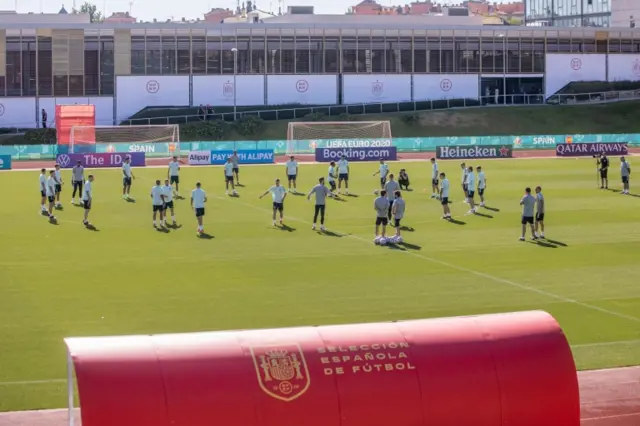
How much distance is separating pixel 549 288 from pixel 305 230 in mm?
10878

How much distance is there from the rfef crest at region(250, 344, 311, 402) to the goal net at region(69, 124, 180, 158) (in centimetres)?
5150

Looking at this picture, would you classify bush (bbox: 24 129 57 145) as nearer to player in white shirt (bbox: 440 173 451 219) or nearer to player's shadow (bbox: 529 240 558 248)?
player in white shirt (bbox: 440 173 451 219)

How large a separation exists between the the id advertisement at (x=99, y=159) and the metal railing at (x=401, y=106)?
2303 centimetres

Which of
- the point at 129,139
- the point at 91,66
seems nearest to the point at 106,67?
the point at 91,66

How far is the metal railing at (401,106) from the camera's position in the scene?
84.3m

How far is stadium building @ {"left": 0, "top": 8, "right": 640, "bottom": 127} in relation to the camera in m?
84.1

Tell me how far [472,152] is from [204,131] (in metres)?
24.6

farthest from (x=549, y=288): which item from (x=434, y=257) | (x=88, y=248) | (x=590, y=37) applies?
(x=590, y=37)

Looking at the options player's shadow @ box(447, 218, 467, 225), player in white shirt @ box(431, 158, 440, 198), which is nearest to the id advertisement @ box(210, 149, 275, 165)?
player in white shirt @ box(431, 158, 440, 198)

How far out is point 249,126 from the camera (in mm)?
82875

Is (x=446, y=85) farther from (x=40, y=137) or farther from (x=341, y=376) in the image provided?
(x=341, y=376)

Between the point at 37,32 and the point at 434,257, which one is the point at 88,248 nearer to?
the point at 434,257

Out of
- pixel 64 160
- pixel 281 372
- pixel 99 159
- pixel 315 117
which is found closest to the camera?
pixel 281 372

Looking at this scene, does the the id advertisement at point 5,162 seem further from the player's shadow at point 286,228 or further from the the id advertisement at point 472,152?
the player's shadow at point 286,228
